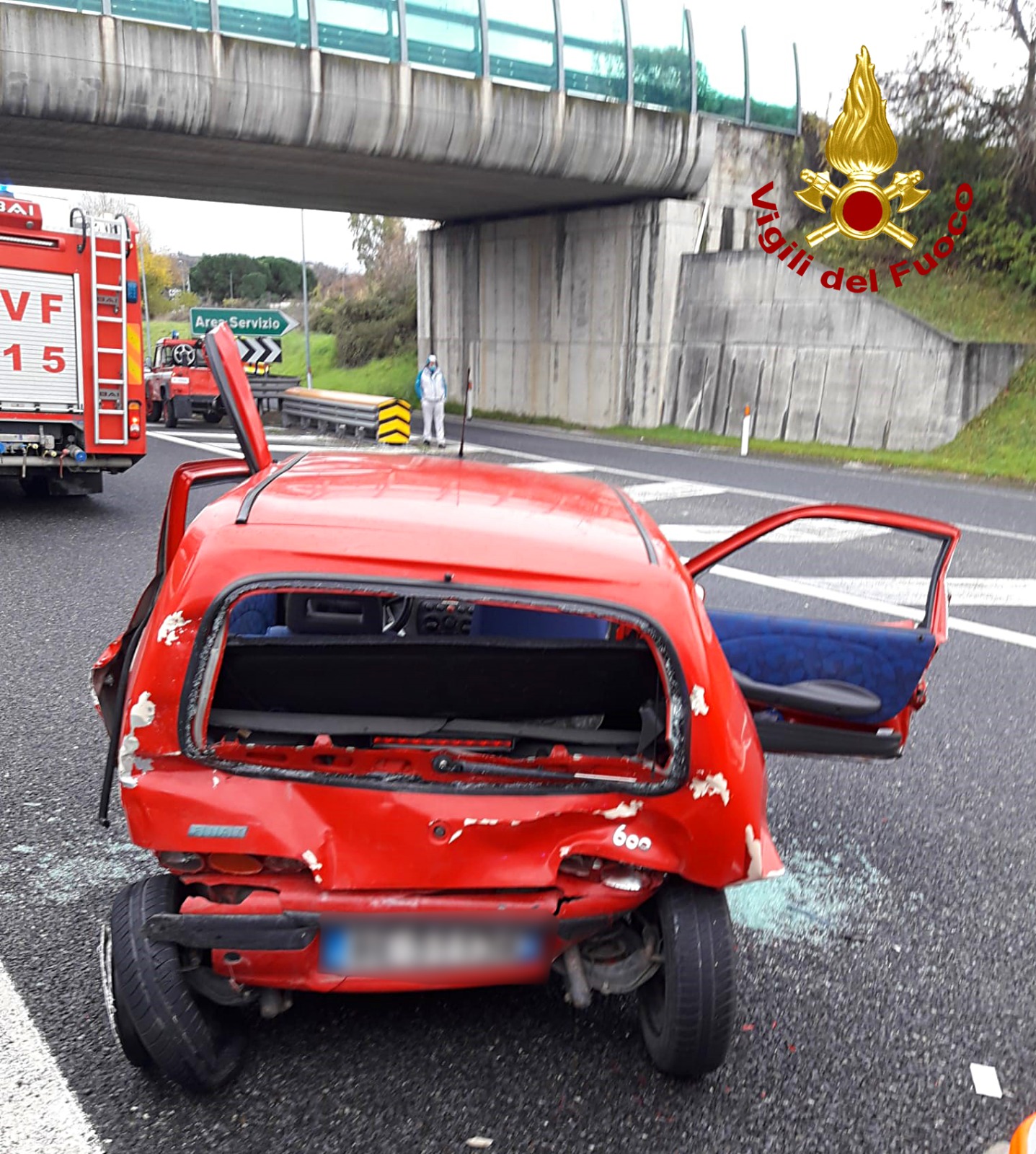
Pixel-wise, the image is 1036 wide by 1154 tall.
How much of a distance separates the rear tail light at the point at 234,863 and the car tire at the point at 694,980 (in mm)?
1018

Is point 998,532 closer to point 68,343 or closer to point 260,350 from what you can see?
point 68,343

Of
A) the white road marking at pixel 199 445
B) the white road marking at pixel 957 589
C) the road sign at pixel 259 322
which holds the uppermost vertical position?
the road sign at pixel 259 322

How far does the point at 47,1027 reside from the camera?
2.99m

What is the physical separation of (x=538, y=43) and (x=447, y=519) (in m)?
20.3

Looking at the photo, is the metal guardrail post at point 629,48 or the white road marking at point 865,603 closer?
the white road marking at point 865,603

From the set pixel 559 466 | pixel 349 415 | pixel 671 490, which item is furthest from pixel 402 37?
pixel 671 490

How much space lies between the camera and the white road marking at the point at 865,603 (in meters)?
7.34

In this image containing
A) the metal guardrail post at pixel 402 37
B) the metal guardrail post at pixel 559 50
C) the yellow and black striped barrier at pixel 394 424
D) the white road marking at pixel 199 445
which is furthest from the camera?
the metal guardrail post at pixel 559 50

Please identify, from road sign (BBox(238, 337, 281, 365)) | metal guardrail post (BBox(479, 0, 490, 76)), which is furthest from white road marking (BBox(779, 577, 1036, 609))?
road sign (BBox(238, 337, 281, 365))

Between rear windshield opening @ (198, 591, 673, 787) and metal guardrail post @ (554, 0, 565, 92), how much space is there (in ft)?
66.3

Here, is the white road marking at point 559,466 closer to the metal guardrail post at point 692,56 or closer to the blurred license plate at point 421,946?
the metal guardrail post at point 692,56

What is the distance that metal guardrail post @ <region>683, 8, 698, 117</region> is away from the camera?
74.2 ft

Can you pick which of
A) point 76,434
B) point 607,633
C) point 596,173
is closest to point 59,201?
point 76,434

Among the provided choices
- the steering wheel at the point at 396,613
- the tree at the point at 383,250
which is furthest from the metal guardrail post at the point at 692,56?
the tree at the point at 383,250
